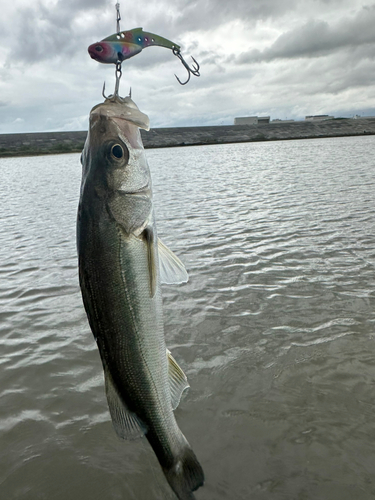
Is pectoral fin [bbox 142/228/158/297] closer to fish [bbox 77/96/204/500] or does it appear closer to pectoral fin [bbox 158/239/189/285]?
fish [bbox 77/96/204/500]

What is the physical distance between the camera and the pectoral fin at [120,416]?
2416 mm

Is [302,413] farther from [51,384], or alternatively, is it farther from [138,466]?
[51,384]

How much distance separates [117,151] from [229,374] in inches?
118

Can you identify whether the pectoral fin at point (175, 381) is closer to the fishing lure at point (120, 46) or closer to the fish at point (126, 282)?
the fish at point (126, 282)

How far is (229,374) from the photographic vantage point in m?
4.47

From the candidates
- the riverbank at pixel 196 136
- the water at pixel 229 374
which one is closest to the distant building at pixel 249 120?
the riverbank at pixel 196 136

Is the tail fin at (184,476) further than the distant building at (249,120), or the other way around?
the distant building at (249,120)

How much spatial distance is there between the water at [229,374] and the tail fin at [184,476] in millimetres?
726

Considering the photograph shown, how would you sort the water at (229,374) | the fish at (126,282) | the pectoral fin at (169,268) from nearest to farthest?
the fish at (126,282) → the pectoral fin at (169,268) → the water at (229,374)

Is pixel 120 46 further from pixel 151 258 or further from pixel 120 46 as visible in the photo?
pixel 151 258

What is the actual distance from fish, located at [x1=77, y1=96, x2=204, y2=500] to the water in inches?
40.2

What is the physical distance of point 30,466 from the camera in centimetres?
341

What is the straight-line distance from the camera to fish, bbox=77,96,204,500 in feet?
7.72

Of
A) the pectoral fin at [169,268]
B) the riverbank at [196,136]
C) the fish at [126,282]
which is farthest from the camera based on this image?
the riverbank at [196,136]
